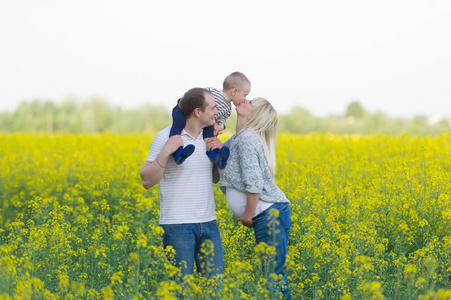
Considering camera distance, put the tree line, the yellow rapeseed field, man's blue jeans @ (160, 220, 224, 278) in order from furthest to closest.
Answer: the tree line
man's blue jeans @ (160, 220, 224, 278)
the yellow rapeseed field

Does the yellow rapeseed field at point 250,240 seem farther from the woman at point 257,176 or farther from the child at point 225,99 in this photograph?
the child at point 225,99

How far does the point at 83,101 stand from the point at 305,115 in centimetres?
2302

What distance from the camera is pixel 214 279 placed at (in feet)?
12.6

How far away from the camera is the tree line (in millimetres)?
44688

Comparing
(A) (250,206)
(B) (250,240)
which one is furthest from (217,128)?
(B) (250,240)

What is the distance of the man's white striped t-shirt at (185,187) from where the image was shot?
389 centimetres

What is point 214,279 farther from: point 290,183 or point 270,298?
point 290,183

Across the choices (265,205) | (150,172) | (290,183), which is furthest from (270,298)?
(290,183)

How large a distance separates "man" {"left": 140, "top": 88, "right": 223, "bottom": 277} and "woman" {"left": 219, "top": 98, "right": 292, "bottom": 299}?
20 centimetres

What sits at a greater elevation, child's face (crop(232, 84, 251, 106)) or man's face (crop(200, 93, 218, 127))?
child's face (crop(232, 84, 251, 106))

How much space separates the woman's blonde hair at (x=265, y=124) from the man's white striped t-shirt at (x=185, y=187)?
430 mm

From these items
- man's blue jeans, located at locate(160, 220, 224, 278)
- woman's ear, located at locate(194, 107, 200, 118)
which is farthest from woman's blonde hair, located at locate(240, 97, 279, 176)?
man's blue jeans, located at locate(160, 220, 224, 278)

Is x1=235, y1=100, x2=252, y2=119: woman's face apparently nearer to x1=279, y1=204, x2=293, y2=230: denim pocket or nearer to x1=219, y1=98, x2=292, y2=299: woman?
x1=219, y1=98, x2=292, y2=299: woman

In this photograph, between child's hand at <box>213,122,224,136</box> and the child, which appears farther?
child's hand at <box>213,122,224,136</box>
